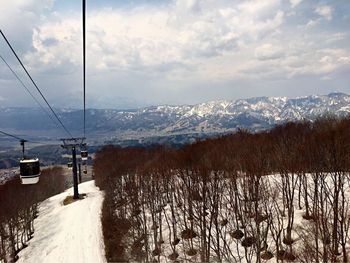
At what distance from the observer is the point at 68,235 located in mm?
64562

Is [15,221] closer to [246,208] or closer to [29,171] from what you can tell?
[29,171]

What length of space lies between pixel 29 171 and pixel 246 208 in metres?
22.4

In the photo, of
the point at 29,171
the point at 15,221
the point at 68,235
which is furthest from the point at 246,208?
the point at 15,221

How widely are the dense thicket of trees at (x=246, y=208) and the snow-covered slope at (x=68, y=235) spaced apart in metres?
2.59

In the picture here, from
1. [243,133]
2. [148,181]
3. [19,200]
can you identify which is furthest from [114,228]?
[243,133]

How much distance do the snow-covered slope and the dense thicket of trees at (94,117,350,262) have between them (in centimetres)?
259

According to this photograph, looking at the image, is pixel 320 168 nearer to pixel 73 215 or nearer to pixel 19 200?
pixel 73 215

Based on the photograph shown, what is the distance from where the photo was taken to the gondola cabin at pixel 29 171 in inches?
1345

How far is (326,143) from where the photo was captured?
3859 cm

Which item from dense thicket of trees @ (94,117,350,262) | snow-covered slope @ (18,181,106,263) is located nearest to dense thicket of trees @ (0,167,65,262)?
snow-covered slope @ (18,181,106,263)

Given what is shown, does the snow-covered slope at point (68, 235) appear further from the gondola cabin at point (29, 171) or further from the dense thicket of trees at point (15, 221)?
the gondola cabin at point (29, 171)

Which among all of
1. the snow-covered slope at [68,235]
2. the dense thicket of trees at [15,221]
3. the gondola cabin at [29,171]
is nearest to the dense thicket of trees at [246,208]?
the snow-covered slope at [68,235]

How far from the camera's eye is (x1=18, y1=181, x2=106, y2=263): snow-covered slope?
2162 inches

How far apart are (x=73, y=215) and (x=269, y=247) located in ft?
145
